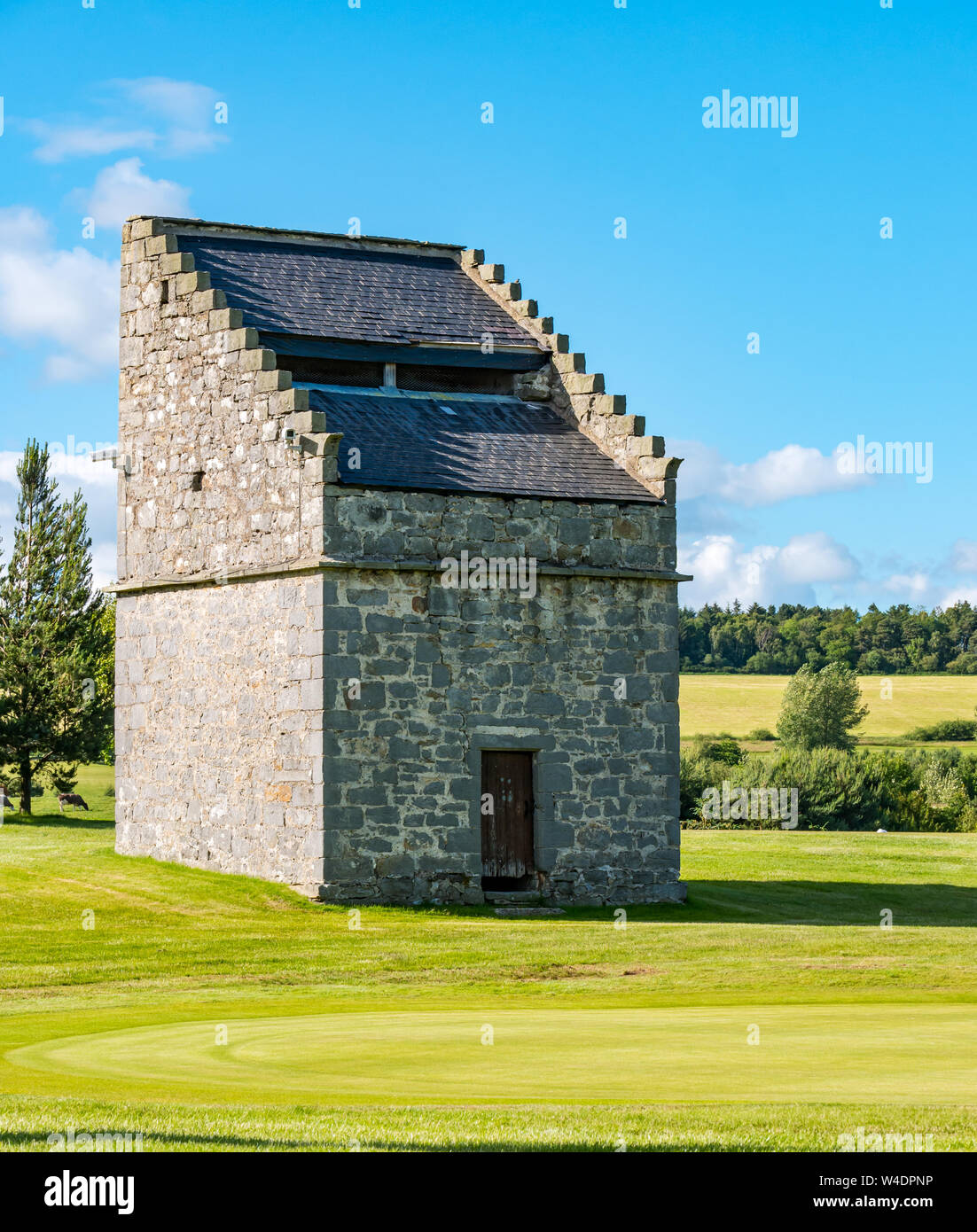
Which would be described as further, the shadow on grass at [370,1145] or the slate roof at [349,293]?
the slate roof at [349,293]

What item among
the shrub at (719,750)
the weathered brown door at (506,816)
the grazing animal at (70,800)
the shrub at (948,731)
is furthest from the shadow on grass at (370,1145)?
the shrub at (948,731)

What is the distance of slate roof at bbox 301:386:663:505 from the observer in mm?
25750

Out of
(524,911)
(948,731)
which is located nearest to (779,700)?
(948,731)

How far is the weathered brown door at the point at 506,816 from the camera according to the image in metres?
26.0

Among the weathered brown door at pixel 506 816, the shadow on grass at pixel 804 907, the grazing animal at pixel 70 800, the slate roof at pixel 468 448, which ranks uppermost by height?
the slate roof at pixel 468 448

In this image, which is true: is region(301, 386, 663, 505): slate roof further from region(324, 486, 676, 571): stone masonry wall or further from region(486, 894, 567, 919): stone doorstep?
region(486, 894, 567, 919): stone doorstep

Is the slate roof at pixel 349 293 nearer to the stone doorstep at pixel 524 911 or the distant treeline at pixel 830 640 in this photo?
the stone doorstep at pixel 524 911

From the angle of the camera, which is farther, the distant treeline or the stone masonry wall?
the distant treeline

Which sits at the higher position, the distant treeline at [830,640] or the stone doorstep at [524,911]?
the distant treeline at [830,640]

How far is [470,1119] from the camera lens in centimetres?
948

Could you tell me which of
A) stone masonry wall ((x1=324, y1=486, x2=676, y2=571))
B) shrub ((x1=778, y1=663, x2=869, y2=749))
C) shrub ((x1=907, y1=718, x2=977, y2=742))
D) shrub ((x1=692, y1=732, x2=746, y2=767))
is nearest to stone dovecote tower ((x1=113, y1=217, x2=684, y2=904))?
stone masonry wall ((x1=324, y1=486, x2=676, y2=571))

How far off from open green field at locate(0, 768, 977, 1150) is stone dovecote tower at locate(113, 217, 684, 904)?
1.18m

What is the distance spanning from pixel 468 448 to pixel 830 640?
9022 centimetres

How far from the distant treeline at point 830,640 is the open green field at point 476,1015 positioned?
79.4 meters
